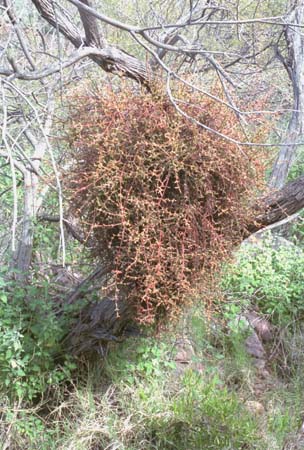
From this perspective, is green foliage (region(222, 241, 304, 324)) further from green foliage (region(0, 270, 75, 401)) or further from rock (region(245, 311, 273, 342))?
green foliage (region(0, 270, 75, 401))

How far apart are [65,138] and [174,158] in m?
0.53

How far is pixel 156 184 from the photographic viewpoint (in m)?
2.16

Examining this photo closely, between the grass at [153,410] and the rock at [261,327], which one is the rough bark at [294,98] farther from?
the grass at [153,410]

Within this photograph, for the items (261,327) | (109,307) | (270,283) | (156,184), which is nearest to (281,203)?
(156,184)

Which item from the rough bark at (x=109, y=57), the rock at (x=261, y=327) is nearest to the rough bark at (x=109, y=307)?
the rough bark at (x=109, y=57)

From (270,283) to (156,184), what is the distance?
6.80ft

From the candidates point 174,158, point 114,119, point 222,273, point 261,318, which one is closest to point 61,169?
point 114,119

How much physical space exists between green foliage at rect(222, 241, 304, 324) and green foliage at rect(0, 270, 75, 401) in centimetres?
133

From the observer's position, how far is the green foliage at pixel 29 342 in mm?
2873

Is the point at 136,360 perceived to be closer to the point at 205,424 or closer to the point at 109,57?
the point at 205,424

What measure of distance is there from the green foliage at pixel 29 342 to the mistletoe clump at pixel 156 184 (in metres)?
0.80

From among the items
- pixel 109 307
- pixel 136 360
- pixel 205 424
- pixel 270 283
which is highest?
pixel 270 283

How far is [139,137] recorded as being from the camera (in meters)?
2.16

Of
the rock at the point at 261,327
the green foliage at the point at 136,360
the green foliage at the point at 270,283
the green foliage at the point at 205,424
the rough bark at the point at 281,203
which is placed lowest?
the green foliage at the point at 205,424
